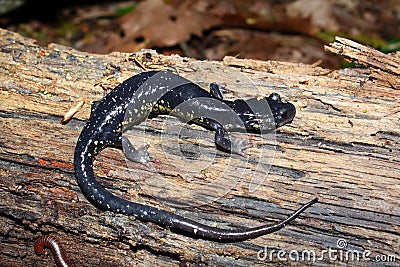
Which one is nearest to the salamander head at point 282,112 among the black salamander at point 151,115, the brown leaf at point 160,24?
the black salamander at point 151,115

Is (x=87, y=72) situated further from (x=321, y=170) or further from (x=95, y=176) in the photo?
(x=321, y=170)

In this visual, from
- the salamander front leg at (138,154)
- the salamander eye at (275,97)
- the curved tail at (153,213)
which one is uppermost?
the salamander eye at (275,97)

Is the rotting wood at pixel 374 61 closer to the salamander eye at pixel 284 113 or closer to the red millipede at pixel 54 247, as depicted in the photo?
the salamander eye at pixel 284 113

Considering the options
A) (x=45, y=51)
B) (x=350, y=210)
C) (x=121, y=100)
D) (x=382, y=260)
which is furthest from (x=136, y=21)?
(x=382, y=260)

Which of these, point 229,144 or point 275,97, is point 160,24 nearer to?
point 275,97

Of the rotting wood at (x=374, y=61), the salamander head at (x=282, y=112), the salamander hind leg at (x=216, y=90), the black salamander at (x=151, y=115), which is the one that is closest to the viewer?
the black salamander at (x=151, y=115)

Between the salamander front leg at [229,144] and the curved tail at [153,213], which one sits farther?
the salamander front leg at [229,144]

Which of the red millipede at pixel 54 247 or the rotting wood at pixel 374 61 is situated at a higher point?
the rotting wood at pixel 374 61
